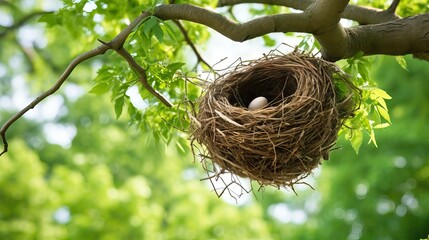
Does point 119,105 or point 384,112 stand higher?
point 119,105

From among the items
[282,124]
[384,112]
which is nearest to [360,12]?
[384,112]

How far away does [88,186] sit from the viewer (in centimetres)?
1273

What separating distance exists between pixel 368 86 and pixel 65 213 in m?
10.4

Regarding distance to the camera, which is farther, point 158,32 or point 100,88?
point 100,88

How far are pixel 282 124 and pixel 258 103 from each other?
0.30 meters

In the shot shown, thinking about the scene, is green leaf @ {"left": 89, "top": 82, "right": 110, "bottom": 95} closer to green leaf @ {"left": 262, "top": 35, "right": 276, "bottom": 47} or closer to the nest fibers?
the nest fibers

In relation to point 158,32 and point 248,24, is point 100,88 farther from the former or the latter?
point 248,24

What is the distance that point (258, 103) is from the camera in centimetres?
353

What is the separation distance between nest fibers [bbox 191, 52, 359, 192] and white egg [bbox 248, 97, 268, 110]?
0.14 feet

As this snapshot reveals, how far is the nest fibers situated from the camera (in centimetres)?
327

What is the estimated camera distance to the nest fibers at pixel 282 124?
327 centimetres

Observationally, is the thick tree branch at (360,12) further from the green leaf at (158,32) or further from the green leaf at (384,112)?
the green leaf at (158,32)

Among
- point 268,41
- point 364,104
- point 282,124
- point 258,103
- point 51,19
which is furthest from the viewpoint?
point 268,41

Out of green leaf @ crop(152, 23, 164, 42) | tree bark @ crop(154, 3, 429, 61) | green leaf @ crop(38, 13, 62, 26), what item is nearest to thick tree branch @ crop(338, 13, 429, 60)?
tree bark @ crop(154, 3, 429, 61)
